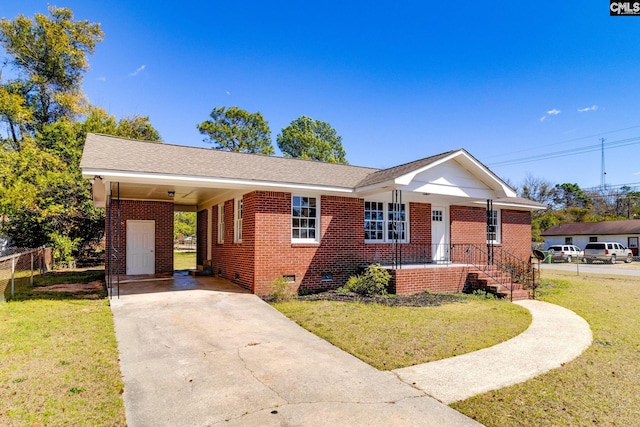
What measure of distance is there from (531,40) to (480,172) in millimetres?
8037

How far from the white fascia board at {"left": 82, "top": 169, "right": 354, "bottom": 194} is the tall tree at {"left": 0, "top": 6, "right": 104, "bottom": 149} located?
24374 millimetres

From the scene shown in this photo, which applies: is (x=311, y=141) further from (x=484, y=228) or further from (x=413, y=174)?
(x=413, y=174)

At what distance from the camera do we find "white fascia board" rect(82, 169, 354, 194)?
8891 mm

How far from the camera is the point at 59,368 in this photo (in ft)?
17.0

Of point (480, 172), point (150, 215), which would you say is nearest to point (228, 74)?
point (150, 215)

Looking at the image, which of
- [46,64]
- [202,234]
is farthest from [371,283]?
[46,64]

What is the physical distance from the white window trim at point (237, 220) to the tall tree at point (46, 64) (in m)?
23.7

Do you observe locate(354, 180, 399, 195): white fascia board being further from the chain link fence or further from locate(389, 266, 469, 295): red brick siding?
the chain link fence

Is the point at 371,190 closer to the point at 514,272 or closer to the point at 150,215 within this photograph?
the point at 514,272

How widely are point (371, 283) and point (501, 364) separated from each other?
5673 millimetres

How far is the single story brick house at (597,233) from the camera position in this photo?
38.4 m

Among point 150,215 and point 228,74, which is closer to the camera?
point 150,215

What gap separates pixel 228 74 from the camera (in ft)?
72.9

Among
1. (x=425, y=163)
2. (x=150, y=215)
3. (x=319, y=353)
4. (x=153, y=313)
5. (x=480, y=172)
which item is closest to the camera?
(x=319, y=353)
